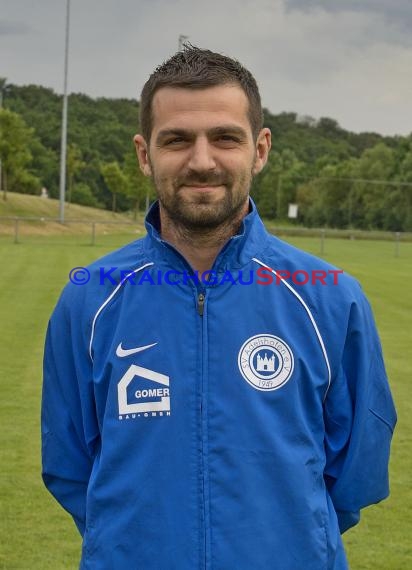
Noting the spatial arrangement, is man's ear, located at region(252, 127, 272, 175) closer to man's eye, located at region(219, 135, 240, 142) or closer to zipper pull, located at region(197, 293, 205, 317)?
man's eye, located at region(219, 135, 240, 142)

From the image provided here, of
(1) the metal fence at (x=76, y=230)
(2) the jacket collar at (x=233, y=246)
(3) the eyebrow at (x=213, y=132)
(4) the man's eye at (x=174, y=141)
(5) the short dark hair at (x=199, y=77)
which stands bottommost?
(1) the metal fence at (x=76, y=230)

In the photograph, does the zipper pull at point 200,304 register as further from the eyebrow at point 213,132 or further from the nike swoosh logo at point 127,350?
Answer: the eyebrow at point 213,132

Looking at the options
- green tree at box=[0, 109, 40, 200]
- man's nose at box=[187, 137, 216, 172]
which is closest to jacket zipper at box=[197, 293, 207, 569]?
man's nose at box=[187, 137, 216, 172]

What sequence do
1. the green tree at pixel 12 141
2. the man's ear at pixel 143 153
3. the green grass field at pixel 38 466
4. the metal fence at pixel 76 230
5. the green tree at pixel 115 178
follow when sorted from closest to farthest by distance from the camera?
1. the man's ear at pixel 143 153
2. the green grass field at pixel 38 466
3. the metal fence at pixel 76 230
4. the green tree at pixel 12 141
5. the green tree at pixel 115 178

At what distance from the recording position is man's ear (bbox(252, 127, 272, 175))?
2498 mm

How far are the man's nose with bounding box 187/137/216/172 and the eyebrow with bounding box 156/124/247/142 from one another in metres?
0.03

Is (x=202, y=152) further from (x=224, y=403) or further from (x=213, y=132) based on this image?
(x=224, y=403)

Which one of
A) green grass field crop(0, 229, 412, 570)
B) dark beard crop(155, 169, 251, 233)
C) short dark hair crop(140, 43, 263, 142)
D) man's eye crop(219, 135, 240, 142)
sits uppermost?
short dark hair crop(140, 43, 263, 142)

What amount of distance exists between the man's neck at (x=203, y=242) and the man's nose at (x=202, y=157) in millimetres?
176

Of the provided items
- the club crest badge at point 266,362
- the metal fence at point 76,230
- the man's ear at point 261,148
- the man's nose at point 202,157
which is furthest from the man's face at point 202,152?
the metal fence at point 76,230

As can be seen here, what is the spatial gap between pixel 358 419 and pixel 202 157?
32.2 inches

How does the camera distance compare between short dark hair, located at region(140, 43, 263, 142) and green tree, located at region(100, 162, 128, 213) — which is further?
green tree, located at region(100, 162, 128, 213)

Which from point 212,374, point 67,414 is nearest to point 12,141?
point 67,414

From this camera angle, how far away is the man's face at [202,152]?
233 centimetres
